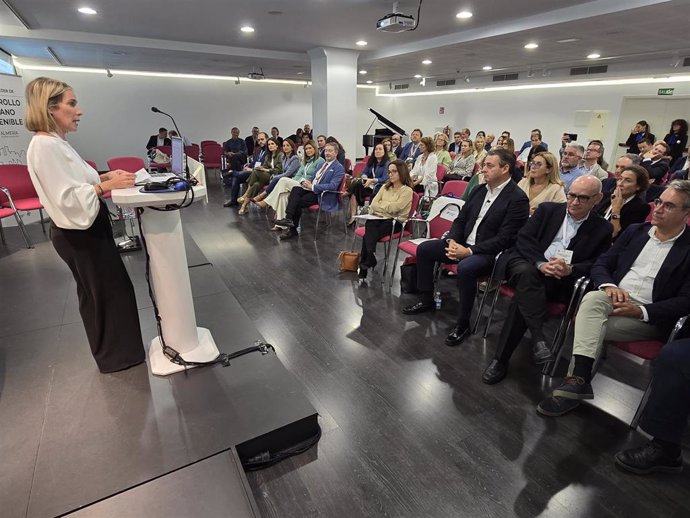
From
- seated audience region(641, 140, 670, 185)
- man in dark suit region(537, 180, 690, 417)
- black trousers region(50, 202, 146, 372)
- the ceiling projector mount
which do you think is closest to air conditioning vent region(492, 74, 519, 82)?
seated audience region(641, 140, 670, 185)

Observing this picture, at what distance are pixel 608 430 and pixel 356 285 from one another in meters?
2.28

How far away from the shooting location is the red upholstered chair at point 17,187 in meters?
4.65

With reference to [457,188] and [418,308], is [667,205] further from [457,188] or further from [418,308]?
[457,188]

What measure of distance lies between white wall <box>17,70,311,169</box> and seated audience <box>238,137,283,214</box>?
24.4ft

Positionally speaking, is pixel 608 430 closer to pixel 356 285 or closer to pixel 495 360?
pixel 495 360

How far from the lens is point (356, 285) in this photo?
382cm

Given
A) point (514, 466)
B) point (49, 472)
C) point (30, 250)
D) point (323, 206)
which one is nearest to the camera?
point (49, 472)

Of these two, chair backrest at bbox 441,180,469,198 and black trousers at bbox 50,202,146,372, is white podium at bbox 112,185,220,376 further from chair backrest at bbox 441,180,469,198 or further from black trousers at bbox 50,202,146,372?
chair backrest at bbox 441,180,469,198

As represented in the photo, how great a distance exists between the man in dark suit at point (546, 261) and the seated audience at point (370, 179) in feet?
9.93

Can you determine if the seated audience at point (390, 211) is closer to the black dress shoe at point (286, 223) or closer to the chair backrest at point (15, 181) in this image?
the black dress shoe at point (286, 223)

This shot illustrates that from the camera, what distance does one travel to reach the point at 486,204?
2.99 m

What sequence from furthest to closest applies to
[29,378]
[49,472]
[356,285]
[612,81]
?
1. [612,81]
2. [356,285]
3. [29,378]
4. [49,472]

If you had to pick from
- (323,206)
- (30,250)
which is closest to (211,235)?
(323,206)

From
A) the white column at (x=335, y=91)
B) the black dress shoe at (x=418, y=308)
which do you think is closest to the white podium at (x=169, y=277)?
the black dress shoe at (x=418, y=308)
